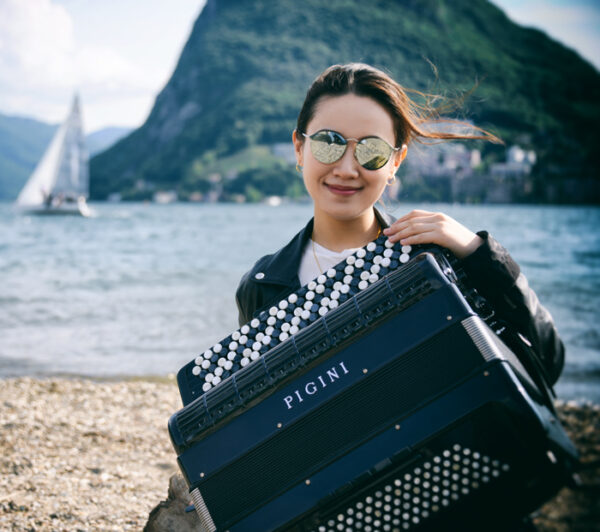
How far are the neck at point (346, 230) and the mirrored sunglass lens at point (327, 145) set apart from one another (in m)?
0.32

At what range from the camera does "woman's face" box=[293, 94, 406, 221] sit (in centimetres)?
215

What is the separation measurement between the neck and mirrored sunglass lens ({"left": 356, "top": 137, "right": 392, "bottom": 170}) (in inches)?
12.1

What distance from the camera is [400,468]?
5.56ft

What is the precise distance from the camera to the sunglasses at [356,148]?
6.98 ft

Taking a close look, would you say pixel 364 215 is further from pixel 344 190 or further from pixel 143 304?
pixel 143 304

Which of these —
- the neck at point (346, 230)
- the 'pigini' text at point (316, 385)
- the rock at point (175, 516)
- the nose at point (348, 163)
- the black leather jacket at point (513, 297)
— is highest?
the nose at point (348, 163)

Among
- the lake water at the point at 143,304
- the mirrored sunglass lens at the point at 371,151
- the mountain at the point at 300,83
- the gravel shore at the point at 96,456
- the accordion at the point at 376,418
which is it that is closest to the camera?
the accordion at the point at 376,418

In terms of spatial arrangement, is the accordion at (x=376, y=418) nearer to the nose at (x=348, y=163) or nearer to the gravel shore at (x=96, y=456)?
the nose at (x=348, y=163)

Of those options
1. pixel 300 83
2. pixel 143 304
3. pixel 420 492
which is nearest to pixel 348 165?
pixel 420 492

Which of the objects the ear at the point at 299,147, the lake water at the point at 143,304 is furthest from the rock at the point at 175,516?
the lake water at the point at 143,304

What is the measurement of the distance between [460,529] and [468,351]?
0.57 meters

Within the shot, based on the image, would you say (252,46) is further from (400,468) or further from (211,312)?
(400,468)

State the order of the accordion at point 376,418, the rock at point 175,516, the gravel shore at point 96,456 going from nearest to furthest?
1. the accordion at point 376,418
2. the rock at point 175,516
3. the gravel shore at point 96,456

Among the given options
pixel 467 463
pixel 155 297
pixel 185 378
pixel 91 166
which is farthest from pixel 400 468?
pixel 91 166
